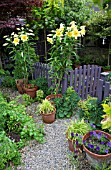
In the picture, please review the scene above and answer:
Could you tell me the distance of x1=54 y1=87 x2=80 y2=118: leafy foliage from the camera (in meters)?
3.17

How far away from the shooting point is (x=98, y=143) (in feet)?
7.01

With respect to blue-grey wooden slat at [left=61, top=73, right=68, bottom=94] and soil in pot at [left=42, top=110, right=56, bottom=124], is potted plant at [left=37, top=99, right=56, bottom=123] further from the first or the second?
blue-grey wooden slat at [left=61, top=73, right=68, bottom=94]

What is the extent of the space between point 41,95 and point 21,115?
34.5 inches

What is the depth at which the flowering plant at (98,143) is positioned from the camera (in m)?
2.00

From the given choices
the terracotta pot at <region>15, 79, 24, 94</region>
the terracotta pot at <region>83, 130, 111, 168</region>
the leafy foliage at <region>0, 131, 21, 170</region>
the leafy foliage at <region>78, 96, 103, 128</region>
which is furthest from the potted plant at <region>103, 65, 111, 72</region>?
the leafy foliage at <region>0, 131, 21, 170</region>

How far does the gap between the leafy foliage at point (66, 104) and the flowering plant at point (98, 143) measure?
984 millimetres

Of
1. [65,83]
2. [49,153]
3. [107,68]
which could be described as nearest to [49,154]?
[49,153]

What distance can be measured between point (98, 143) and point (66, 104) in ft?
3.78

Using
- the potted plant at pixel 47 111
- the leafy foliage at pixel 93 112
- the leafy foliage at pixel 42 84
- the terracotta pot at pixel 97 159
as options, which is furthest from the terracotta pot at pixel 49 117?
the terracotta pot at pixel 97 159

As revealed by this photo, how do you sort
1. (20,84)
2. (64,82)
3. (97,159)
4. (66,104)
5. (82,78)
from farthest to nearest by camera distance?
(20,84), (82,78), (64,82), (66,104), (97,159)

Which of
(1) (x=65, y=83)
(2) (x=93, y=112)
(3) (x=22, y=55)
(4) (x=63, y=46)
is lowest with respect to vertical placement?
(2) (x=93, y=112)

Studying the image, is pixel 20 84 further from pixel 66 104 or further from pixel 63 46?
pixel 63 46

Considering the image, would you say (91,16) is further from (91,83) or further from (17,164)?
(17,164)

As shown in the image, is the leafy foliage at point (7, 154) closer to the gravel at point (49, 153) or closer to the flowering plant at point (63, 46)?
the gravel at point (49, 153)
